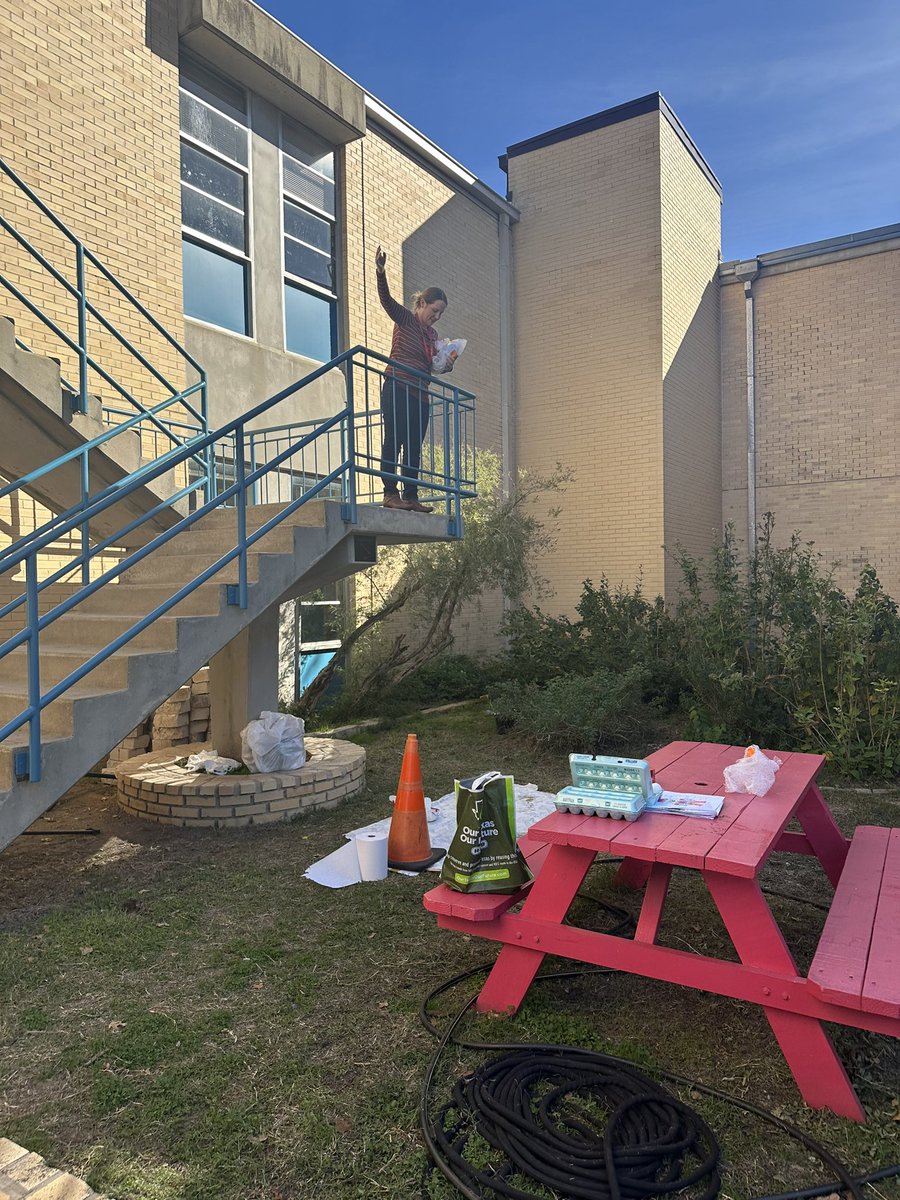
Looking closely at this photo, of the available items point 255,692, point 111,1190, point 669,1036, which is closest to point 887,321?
point 255,692

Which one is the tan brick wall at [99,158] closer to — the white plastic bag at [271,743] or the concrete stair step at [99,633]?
the concrete stair step at [99,633]

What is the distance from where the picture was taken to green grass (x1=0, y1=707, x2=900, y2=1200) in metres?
2.26

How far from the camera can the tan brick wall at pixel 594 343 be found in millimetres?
13875

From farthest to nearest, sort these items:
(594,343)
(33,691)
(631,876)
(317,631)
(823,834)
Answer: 1. (594,343)
2. (317,631)
3. (631,876)
4. (823,834)
5. (33,691)

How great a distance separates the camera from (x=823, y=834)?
403 cm

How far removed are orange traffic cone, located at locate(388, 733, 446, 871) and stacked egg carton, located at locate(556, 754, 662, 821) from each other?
70.1 inches

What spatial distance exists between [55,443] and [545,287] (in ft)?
36.5

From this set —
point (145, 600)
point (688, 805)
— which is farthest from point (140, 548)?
point (688, 805)

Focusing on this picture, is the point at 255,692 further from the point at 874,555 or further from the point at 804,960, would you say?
the point at 874,555

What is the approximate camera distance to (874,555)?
14359 mm

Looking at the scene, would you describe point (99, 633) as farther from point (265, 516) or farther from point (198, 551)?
point (265, 516)

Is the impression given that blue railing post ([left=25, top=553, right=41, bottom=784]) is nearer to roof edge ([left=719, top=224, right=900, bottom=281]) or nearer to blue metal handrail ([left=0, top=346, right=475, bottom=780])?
blue metal handrail ([left=0, top=346, right=475, bottom=780])

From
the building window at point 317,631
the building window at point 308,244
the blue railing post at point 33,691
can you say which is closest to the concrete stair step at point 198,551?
the blue railing post at point 33,691

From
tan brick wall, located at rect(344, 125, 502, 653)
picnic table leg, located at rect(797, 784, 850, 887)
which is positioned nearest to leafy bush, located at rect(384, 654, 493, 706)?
tan brick wall, located at rect(344, 125, 502, 653)
